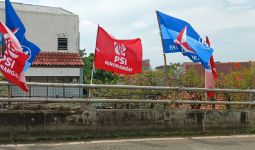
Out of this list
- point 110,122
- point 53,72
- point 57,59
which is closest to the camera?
point 110,122

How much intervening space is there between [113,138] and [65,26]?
21.4 m

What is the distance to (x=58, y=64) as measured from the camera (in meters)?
28.3

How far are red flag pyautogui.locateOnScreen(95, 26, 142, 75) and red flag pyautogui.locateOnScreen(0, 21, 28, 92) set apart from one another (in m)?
2.59

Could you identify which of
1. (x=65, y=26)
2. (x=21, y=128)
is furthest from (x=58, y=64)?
(x=21, y=128)

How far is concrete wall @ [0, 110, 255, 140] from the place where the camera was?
8.98 metres

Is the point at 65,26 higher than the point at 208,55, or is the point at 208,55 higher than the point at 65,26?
the point at 65,26

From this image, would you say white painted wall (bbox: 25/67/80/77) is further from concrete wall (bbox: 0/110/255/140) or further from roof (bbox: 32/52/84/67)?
concrete wall (bbox: 0/110/255/140)

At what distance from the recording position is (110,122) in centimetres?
991

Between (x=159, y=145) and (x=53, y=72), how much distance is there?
20.2 m

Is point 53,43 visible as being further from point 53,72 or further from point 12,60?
point 12,60

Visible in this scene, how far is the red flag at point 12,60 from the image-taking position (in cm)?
870

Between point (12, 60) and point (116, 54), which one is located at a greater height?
point (116, 54)

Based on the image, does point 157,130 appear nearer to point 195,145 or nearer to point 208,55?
point 195,145

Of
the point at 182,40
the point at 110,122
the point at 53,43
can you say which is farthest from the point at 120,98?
the point at 53,43
